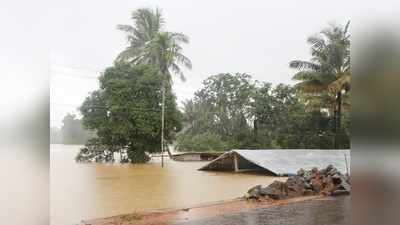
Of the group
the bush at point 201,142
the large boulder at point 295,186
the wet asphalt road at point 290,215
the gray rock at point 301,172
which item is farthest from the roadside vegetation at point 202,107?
the wet asphalt road at point 290,215

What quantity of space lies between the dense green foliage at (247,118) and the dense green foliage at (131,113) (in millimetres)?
178

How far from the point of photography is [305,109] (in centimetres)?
320

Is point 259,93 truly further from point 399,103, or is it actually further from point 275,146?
point 399,103

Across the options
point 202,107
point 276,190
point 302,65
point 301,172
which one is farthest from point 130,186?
point 302,65

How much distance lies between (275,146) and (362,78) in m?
2.11

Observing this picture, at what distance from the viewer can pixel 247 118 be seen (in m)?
3.28

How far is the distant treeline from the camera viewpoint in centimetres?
249

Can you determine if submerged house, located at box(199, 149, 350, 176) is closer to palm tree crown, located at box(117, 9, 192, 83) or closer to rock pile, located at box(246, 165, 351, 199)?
rock pile, located at box(246, 165, 351, 199)

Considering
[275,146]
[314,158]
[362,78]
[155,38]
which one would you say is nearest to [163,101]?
[155,38]

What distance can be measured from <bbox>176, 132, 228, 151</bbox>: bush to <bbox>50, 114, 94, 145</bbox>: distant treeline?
27.5 inches

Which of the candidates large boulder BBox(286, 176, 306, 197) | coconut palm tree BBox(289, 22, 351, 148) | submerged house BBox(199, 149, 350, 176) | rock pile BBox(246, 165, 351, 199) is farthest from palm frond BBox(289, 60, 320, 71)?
large boulder BBox(286, 176, 306, 197)

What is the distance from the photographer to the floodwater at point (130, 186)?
8.68ft

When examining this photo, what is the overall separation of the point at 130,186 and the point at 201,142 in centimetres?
65

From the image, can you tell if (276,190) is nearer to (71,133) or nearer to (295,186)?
(295,186)
